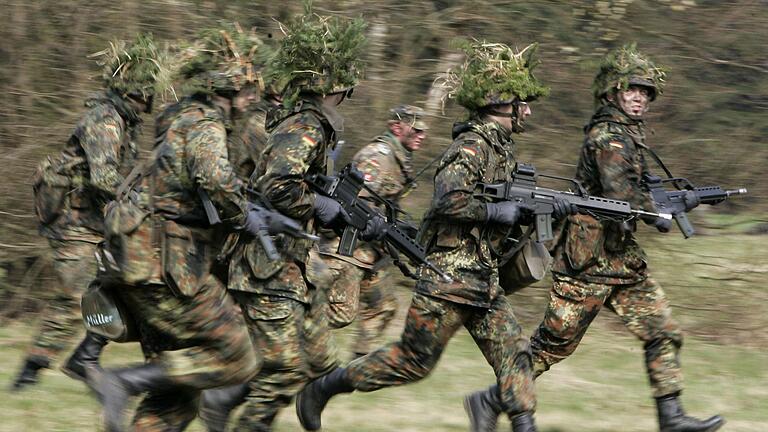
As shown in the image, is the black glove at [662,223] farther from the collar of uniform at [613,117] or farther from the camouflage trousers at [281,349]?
the camouflage trousers at [281,349]

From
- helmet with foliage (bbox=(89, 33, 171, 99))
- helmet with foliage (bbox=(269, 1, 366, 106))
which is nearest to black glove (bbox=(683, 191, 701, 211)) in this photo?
helmet with foliage (bbox=(269, 1, 366, 106))

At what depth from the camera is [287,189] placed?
5.92 m

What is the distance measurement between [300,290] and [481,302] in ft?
3.04

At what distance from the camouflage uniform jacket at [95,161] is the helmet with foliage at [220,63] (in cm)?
165

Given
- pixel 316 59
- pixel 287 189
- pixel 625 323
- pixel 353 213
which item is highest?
pixel 316 59

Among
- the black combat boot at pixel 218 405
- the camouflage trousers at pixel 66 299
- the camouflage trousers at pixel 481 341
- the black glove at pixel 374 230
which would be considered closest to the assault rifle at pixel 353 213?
the black glove at pixel 374 230

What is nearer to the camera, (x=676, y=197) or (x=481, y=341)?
(x=481, y=341)

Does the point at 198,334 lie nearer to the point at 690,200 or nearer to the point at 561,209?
the point at 561,209

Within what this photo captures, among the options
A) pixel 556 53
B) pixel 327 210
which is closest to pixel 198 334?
pixel 327 210

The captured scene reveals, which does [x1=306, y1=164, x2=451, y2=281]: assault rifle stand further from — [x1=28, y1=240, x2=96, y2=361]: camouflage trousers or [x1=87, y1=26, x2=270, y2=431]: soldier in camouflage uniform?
[x1=28, y1=240, x2=96, y2=361]: camouflage trousers

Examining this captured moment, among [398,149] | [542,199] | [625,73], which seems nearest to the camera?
[542,199]

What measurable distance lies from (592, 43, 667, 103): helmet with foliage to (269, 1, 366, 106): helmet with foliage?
1612 millimetres

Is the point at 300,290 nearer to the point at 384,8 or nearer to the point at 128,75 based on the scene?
the point at 128,75

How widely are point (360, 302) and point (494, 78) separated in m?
2.74
